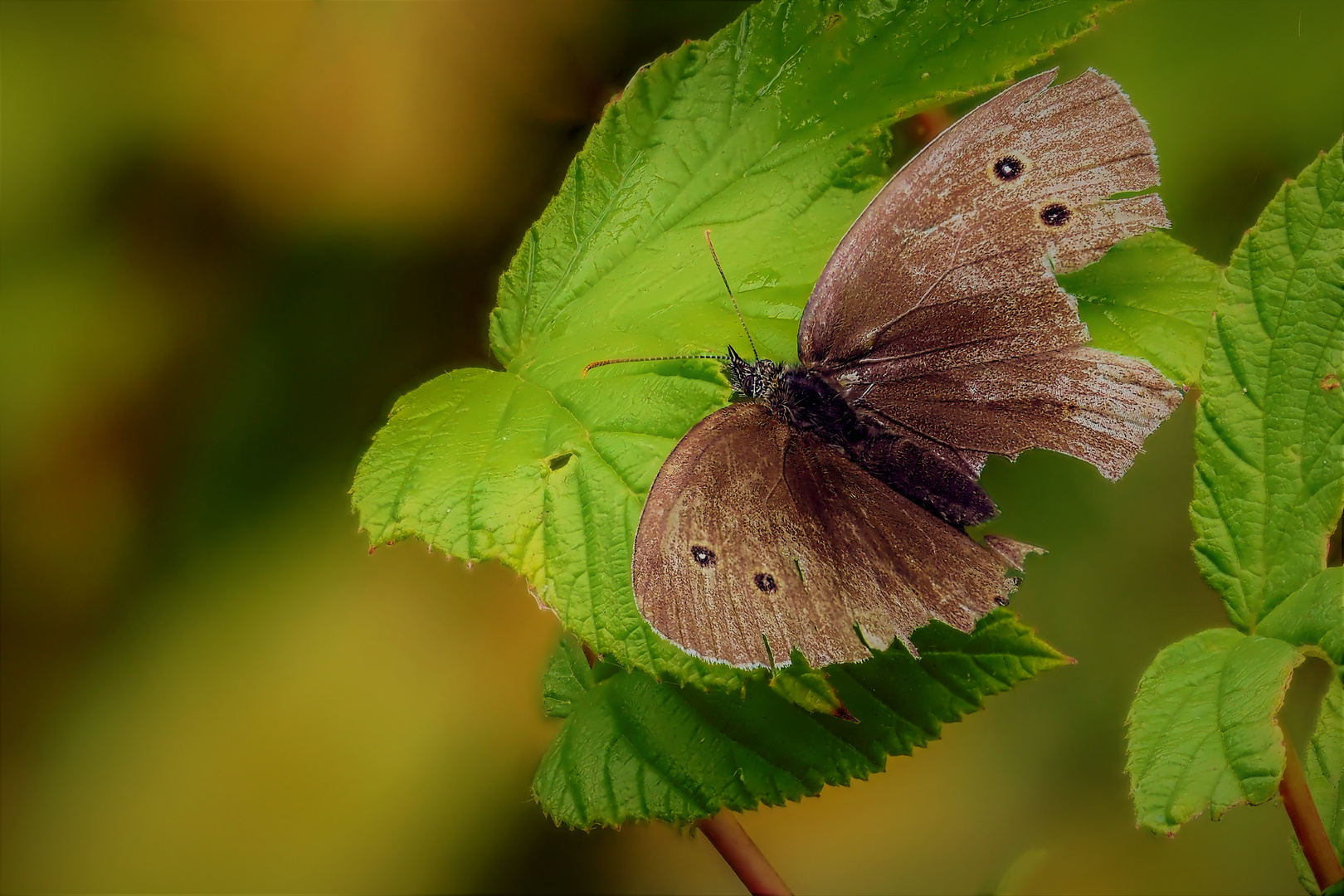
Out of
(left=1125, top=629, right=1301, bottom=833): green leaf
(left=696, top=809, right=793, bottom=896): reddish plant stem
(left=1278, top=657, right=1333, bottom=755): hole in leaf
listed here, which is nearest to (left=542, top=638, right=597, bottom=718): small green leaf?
(left=696, top=809, right=793, bottom=896): reddish plant stem

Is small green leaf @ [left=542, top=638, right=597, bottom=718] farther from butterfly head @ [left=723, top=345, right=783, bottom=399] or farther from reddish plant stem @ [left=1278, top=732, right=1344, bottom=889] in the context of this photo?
reddish plant stem @ [left=1278, top=732, right=1344, bottom=889]

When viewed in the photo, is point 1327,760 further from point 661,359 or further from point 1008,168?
point 661,359

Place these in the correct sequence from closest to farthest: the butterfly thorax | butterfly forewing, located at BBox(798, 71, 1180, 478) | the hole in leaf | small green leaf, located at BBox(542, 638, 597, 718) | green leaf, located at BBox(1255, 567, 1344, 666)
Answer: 1. green leaf, located at BBox(1255, 567, 1344, 666)
2. butterfly forewing, located at BBox(798, 71, 1180, 478)
3. the butterfly thorax
4. small green leaf, located at BBox(542, 638, 597, 718)
5. the hole in leaf

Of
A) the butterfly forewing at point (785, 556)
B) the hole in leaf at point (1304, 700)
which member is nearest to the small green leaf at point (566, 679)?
the butterfly forewing at point (785, 556)

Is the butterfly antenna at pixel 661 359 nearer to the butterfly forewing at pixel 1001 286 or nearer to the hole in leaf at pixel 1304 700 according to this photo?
the butterfly forewing at pixel 1001 286

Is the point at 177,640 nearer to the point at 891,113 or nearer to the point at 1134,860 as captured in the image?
the point at 891,113
